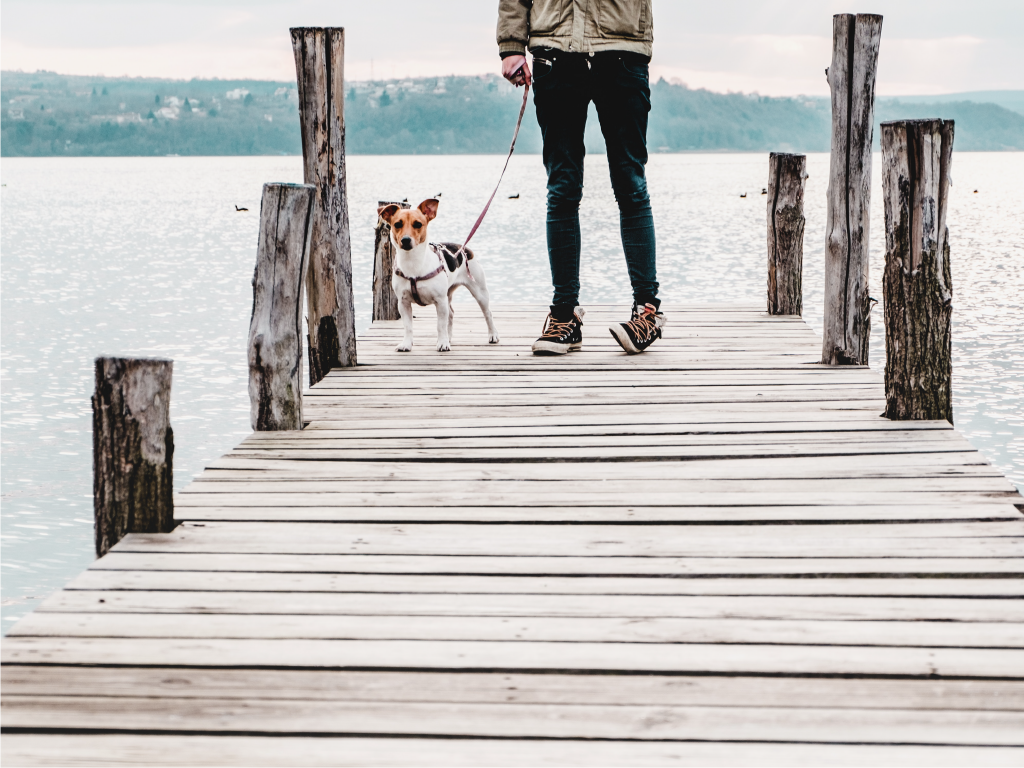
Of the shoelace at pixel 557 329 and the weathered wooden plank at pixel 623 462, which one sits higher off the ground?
the shoelace at pixel 557 329

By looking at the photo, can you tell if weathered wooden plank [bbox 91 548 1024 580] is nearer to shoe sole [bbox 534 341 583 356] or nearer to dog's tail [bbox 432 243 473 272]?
shoe sole [bbox 534 341 583 356]

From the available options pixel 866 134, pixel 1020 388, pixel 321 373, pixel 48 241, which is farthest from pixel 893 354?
pixel 48 241

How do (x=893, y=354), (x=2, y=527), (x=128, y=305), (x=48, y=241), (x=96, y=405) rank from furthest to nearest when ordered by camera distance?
(x=48, y=241) → (x=128, y=305) → (x=2, y=527) → (x=893, y=354) → (x=96, y=405)

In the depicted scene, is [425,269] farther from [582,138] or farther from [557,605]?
[557,605]

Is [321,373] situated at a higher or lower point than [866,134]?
lower

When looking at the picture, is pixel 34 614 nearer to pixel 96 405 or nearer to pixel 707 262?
pixel 96 405

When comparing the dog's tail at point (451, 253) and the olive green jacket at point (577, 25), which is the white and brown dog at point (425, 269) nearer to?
the dog's tail at point (451, 253)

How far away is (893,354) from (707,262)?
70.0 ft

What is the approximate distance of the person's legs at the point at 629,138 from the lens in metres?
5.59

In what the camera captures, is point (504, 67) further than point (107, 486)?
Yes

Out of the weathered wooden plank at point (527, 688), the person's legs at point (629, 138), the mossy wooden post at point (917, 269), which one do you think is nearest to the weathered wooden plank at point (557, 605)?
the weathered wooden plank at point (527, 688)

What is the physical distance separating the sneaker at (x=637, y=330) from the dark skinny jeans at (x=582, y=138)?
22cm

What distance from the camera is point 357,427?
4867 millimetres

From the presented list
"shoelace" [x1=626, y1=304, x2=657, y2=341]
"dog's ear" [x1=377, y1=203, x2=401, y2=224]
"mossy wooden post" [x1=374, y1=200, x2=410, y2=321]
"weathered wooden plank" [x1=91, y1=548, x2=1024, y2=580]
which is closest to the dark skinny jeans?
"shoelace" [x1=626, y1=304, x2=657, y2=341]
